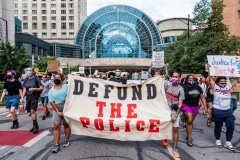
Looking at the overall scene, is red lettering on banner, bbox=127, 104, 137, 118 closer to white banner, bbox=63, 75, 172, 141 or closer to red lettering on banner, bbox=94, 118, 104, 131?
white banner, bbox=63, 75, 172, 141

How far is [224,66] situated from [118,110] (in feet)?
9.24

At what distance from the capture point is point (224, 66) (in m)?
5.75

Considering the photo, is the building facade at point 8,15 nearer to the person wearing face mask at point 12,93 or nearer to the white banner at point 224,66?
the person wearing face mask at point 12,93

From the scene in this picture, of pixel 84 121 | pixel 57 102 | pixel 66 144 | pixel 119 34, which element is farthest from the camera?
pixel 119 34

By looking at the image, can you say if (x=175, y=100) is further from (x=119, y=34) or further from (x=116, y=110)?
(x=119, y=34)

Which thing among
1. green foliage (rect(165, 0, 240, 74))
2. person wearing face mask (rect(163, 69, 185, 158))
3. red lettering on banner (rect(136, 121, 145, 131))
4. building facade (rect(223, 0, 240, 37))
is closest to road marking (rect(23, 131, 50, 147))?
red lettering on banner (rect(136, 121, 145, 131))

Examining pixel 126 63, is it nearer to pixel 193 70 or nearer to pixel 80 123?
pixel 193 70

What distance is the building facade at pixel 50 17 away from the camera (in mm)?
86375

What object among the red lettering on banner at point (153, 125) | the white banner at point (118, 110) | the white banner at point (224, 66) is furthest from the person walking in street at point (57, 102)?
the white banner at point (224, 66)

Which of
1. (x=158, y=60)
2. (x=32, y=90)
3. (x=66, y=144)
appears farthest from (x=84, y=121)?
(x=158, y=60)

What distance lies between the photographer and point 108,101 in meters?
5.12

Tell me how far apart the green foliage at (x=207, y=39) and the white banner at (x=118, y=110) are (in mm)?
17388

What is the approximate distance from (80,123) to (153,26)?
6968 cm

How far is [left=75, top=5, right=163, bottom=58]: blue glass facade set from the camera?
231 ft
